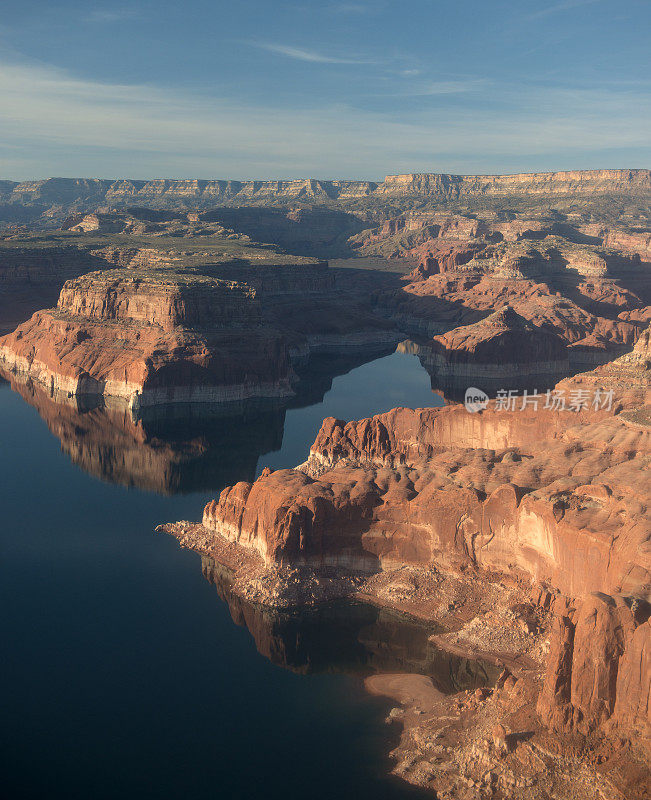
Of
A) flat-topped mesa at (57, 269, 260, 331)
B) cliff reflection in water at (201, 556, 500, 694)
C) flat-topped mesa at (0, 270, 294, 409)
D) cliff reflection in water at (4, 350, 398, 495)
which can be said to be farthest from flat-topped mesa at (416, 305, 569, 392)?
cliff reflection in water at (201, 556, 500, 694)

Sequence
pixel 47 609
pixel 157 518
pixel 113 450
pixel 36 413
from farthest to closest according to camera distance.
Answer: pixel 36 413, pixel 113 450, pixel 157 518, pixel 47 609

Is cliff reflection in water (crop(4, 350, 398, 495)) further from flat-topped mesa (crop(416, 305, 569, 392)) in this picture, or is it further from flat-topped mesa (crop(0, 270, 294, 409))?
flat-topped mesa (crop(416, 305, 569, 392))

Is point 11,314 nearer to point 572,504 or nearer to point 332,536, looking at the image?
point 332,536

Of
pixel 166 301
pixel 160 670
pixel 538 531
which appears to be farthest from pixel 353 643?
pixel 166 301

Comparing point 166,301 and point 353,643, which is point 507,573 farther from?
point 166,301


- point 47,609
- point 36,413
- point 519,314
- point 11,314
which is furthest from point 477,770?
point 11,314
